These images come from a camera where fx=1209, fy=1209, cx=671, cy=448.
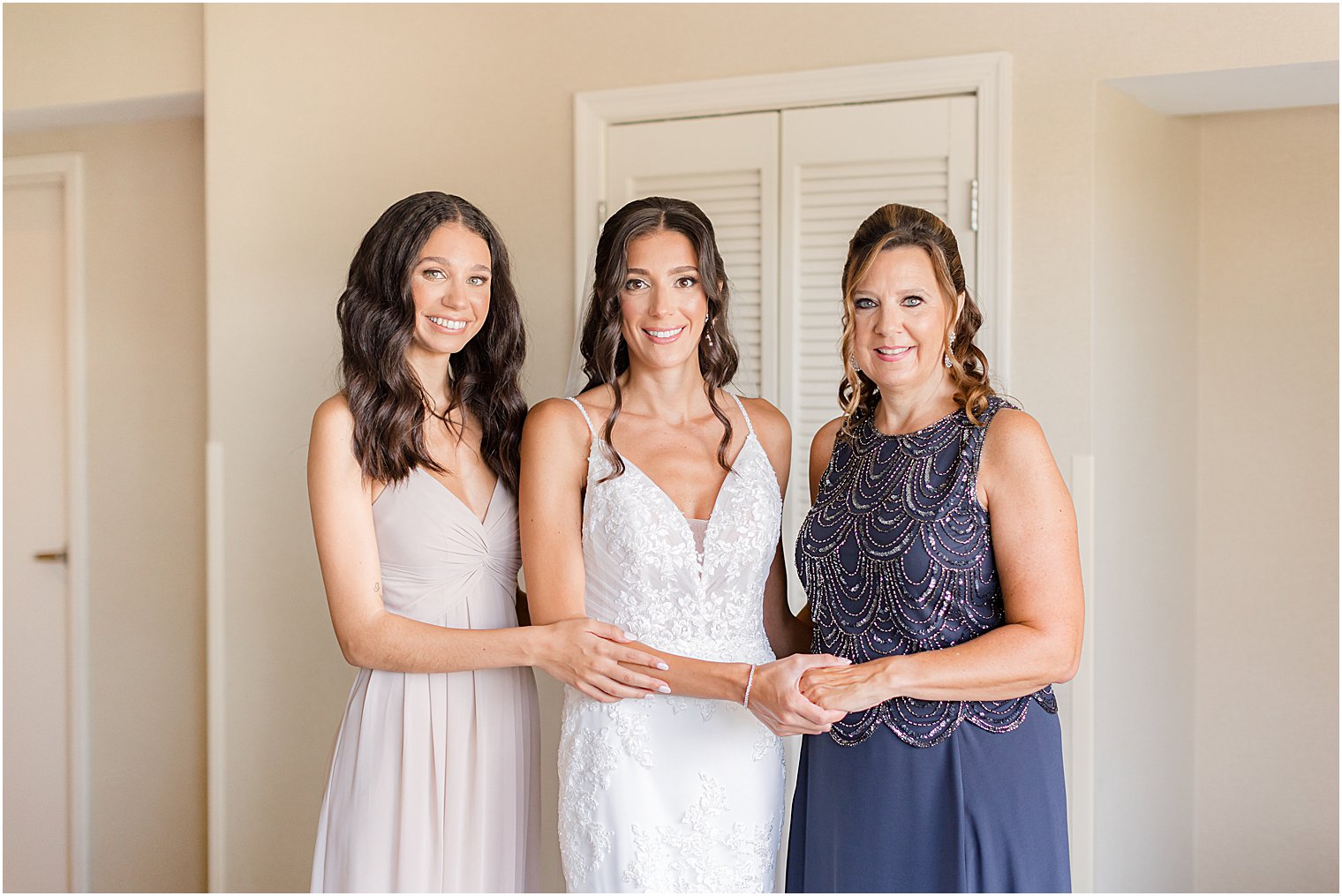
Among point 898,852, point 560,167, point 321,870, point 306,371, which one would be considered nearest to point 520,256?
point 560,167

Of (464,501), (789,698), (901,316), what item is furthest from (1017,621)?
(464,501)

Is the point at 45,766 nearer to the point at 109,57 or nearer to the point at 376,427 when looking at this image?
the point at 109,57

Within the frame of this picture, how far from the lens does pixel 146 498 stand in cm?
384

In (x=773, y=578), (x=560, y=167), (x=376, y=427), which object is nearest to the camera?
(x=376, y=427)

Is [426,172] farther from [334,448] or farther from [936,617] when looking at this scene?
[936,617]

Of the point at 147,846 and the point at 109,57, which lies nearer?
the point at 109,57

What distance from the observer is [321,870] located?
221 cm

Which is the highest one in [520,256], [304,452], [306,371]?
[520,256]

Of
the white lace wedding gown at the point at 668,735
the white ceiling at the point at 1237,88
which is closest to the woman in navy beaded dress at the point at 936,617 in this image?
the white lace wedding gown at the point at 668,735

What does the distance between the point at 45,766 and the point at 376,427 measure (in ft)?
8.57

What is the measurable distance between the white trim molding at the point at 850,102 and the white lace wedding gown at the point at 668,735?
0.94 m

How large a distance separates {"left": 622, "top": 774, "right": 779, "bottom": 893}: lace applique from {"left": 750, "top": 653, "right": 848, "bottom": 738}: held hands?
21 centimetres

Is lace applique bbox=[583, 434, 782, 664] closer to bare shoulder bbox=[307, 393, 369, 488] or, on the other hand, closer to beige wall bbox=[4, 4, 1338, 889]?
bare shoulder bbox=[307, 393, 369, 488]

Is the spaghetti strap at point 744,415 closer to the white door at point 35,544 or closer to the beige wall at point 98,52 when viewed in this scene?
the beige wall at point 98,52
